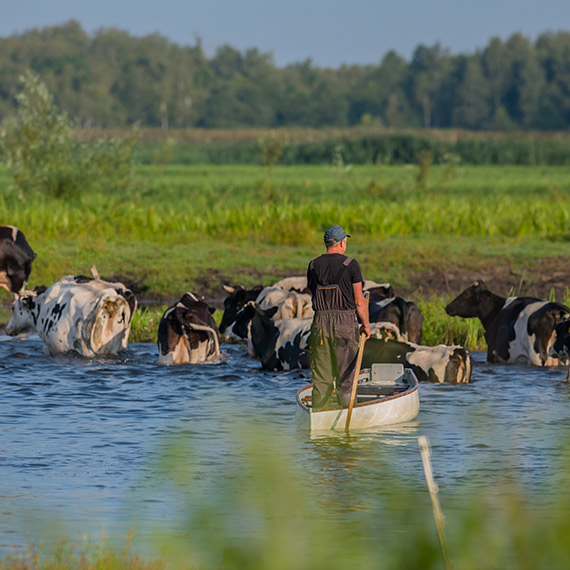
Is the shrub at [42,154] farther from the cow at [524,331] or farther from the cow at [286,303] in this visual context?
A: the cow at [524,331]

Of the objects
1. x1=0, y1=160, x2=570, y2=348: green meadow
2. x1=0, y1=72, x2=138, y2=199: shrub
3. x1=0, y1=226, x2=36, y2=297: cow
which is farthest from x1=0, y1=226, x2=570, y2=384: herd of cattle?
x1=0, y1=72, x2=138, y2=199: shrub

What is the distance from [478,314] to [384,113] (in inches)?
6234

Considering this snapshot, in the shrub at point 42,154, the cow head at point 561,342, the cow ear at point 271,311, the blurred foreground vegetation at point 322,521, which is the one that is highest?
the shrub at point 42,154

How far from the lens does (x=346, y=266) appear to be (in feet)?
33.5

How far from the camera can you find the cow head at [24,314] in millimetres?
15727

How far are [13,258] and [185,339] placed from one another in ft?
18.0

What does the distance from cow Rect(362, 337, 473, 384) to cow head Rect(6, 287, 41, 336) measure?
519 centimetres

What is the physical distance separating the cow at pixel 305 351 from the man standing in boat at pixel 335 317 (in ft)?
7.51

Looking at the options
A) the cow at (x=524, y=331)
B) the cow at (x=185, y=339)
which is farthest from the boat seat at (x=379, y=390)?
the cow at (x=524, y=331)

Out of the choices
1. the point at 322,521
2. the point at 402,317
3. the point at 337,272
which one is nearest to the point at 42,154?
the point at 402,317

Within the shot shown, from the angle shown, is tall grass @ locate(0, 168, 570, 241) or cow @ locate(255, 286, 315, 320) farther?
tall grass @ locate(0, 168, 570, 241)

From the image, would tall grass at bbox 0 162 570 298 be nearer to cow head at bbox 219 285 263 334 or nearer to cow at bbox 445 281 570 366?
cow head at bbox 219 285 263 334

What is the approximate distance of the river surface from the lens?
8.09 metres

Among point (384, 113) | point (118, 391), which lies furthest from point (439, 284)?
point (384, 113)
